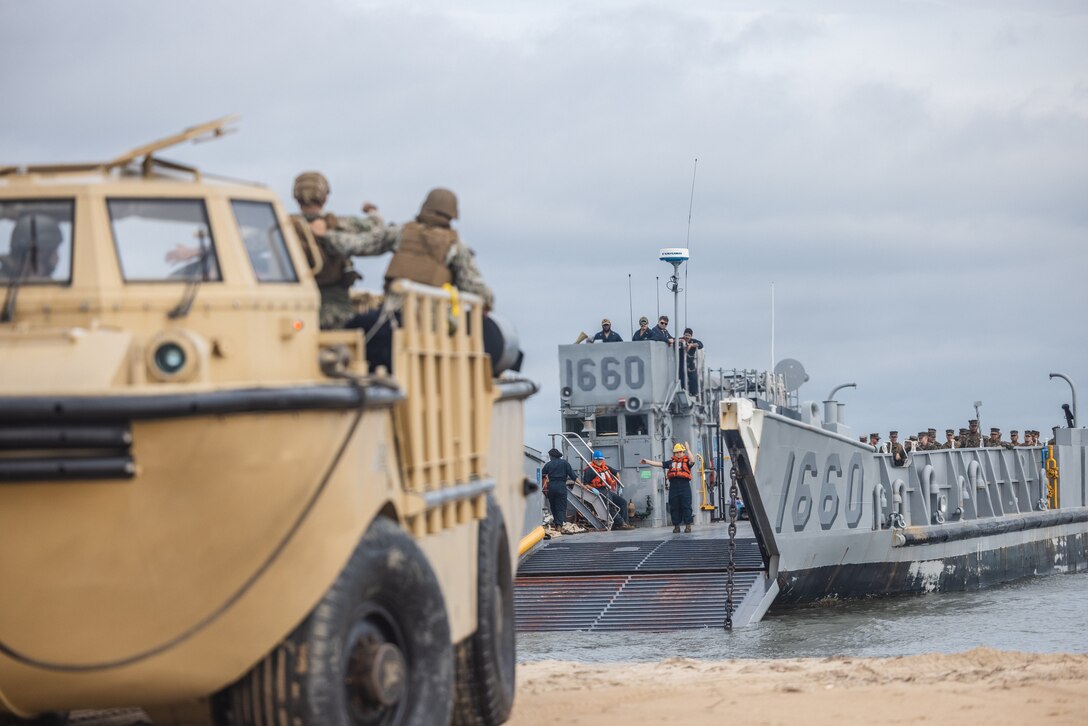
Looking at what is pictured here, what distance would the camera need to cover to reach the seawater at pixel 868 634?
16.4 metres

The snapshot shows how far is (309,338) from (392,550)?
87 cm

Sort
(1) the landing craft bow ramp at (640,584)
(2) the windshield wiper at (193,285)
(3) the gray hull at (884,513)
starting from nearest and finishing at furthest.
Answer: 1. (2) the windshield wiper at (193,285)
2. (1) the landing craft bow ramp at (640,584)
3. (3) the gray hull at (884,513)

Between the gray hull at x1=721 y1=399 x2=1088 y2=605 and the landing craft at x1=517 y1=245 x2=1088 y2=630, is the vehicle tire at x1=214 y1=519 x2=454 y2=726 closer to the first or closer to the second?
the landing craft at x1=517 y1=245 x2=1088 y2=630

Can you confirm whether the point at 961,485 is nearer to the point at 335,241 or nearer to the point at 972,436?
the point at 972,436

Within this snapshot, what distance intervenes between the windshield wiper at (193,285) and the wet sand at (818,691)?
365cm

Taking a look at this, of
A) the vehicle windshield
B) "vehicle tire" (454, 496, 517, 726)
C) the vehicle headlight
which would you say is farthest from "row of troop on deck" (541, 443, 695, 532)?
the vehicle headlight

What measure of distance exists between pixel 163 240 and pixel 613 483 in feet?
68.9

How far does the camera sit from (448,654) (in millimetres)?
6812

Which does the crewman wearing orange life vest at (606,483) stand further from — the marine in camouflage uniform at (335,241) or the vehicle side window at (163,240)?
the vehicle side window at (163,240)

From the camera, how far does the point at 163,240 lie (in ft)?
20.6

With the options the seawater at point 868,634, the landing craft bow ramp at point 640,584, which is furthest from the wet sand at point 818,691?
the landing craft bow ramp at point 640,584

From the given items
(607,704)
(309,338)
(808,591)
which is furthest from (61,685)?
(808,591)

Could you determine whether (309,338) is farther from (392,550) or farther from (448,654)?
(448,654)

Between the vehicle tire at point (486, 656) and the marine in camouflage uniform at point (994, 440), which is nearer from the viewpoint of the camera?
the vehicle tire at point (486, 656)
